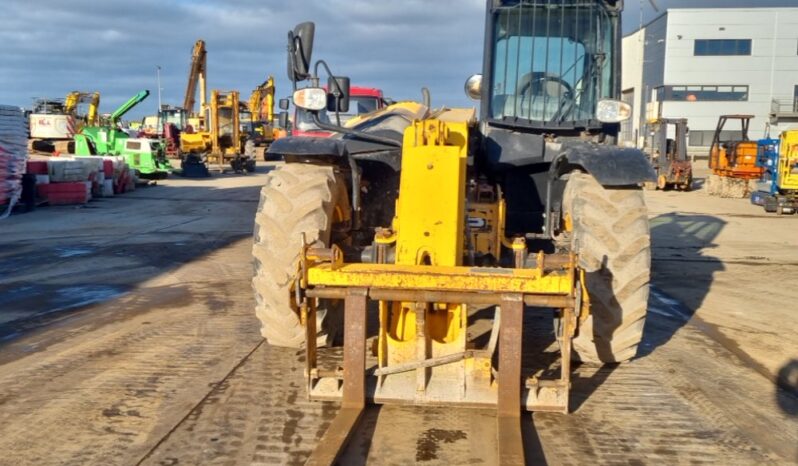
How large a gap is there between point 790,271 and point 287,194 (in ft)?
26.4

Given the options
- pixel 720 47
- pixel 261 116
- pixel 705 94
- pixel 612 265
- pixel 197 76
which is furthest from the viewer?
pixel 720 47

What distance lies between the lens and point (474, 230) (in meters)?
5.59

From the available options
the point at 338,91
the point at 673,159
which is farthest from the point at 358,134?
the point at 673,159

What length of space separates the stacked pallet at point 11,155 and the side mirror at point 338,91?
1263 centimetres

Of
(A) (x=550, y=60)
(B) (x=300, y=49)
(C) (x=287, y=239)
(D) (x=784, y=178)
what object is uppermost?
(A) (x=550, y=60)

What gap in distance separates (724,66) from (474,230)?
56.1 m

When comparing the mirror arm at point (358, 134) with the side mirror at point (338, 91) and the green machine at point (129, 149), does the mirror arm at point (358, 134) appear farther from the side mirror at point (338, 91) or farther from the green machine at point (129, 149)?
the green machine at point (129, 149)

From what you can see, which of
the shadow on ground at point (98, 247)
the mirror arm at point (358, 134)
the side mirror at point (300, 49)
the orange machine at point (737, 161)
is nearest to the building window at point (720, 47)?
the orange machine at point (737, 161)

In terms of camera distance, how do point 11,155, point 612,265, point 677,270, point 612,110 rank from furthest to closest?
point 11,155, point 677,270, point 612,110, point 612,265

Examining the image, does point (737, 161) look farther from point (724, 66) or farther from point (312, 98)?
point (724, 66)

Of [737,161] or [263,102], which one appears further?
[263,102]

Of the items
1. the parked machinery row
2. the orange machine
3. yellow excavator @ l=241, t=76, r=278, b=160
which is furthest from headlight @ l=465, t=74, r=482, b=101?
yellow excavator @ l=241, t=76, r=278, b=160

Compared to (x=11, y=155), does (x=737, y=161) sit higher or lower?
higher

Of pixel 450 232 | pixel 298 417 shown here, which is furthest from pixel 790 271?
pixel 298 417
